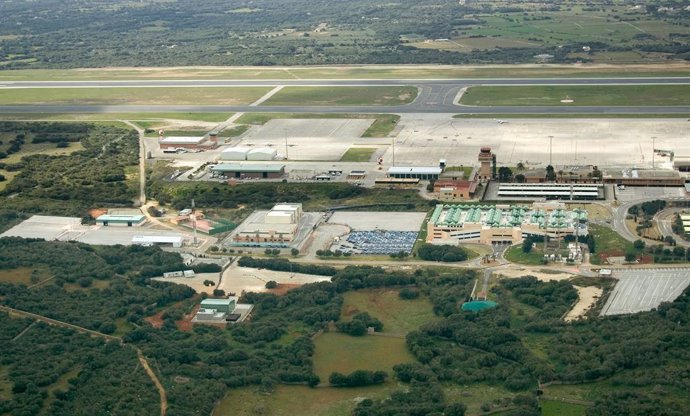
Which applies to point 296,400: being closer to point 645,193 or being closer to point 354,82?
point 645,193

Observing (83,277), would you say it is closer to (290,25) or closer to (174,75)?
(174,75)

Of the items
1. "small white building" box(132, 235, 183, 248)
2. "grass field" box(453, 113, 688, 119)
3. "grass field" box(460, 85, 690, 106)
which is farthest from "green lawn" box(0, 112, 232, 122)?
"small white building" box(132, 235, 183, 248)

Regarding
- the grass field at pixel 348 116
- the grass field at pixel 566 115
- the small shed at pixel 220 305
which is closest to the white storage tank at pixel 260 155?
the grass field at pixel 348 116

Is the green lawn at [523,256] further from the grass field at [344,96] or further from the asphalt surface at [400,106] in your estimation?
the grass field at [344,96]

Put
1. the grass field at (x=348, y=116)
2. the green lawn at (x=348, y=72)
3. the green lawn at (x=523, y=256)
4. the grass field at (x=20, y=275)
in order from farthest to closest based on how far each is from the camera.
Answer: the green lawn at (x=348, y=72) < the grass field at (x=348, y=116) < the green lawn at (x=523, y=256) < the grass field at (x=20, y=275)

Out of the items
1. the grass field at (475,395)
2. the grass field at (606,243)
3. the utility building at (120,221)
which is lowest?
the utility building at (120,221)

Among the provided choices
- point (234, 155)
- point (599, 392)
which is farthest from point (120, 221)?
point (599, 392)

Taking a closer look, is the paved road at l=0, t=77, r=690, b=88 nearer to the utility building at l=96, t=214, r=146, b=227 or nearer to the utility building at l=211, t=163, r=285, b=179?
the utility building at l=211, t=163, r=285, b=179
